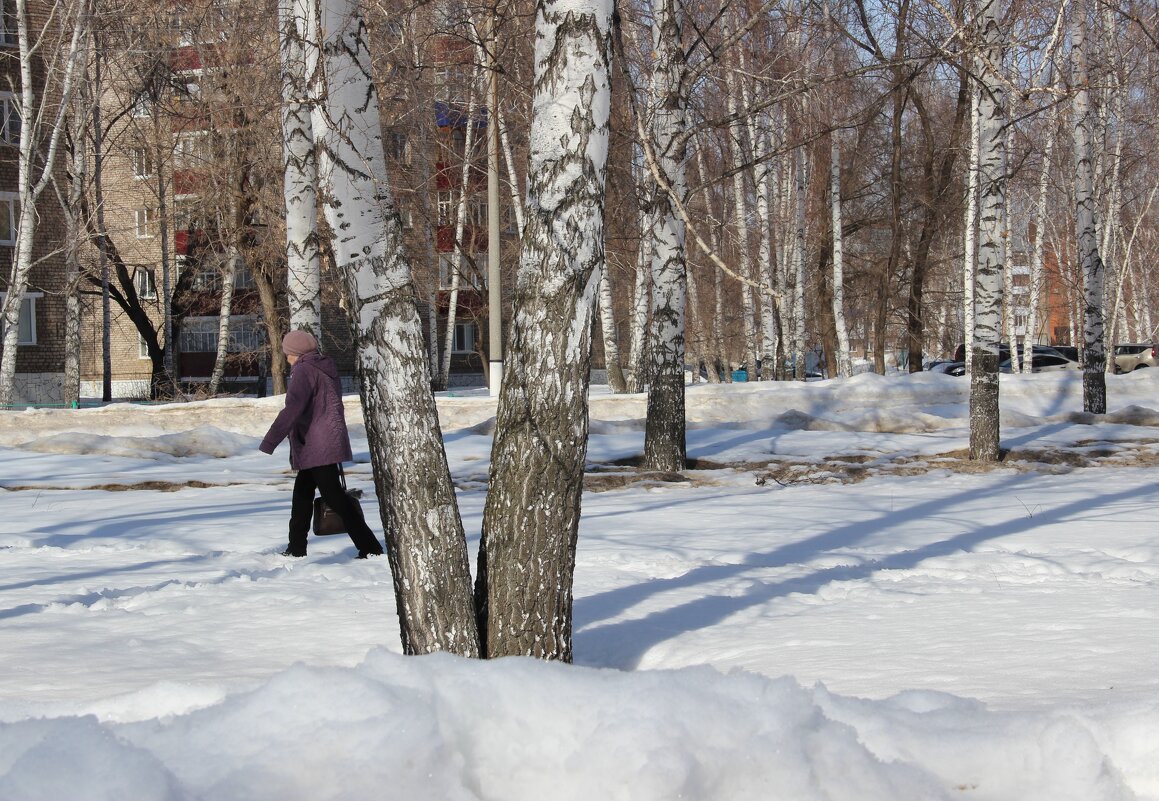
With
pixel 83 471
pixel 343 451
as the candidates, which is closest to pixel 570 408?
pixel 343 451

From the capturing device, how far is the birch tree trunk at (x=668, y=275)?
11664 mm

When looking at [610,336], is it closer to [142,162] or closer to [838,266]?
[838,266]

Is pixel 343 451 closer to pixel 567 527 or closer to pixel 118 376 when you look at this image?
pixel 567 527

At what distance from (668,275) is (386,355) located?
790cm

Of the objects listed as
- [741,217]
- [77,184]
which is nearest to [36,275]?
[77,184]

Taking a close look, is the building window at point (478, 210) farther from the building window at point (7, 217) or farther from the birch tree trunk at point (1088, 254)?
the birch tree trunk at point (1088, 254)

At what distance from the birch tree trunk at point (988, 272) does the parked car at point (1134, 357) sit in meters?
27.9

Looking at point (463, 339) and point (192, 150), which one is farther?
point (463, 339)

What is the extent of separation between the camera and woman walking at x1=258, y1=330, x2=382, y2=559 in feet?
25.3

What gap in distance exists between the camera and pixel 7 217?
34.0m

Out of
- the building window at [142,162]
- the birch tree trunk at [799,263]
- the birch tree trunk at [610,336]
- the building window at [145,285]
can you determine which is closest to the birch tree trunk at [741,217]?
the birch tree trunk at [799,263]

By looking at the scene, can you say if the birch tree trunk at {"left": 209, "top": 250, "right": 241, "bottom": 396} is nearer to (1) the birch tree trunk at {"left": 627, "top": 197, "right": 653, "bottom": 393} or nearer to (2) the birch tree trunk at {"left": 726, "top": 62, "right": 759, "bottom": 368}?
(1) the birch tree trunk at {"left": 627, "top": 197, "right": 653, "bottom": 393}

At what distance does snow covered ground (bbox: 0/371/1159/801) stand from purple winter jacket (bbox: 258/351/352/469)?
2.32 feet

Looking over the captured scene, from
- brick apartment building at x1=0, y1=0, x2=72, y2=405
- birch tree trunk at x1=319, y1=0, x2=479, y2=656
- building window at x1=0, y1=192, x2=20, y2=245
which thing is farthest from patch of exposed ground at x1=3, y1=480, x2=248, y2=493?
building window at x1=0, y1=192, x2=20, y2=245
